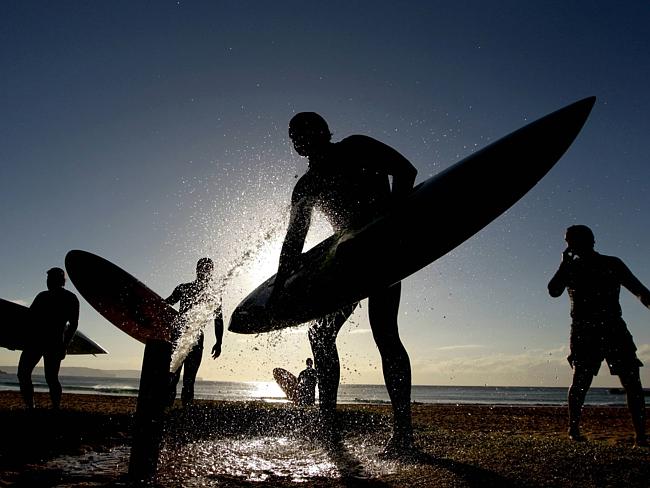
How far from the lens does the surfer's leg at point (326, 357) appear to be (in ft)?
14.4

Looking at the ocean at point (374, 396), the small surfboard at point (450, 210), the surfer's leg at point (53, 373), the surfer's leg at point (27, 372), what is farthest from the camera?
the ocean at point (374, 396)

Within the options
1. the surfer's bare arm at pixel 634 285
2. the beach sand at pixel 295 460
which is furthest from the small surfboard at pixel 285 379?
the surfer's bare arm at pixel 634 285

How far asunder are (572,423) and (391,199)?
2888mm

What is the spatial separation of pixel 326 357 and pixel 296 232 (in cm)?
154

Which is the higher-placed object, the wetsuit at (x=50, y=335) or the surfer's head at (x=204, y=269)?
the surfer's head at (x=204, y=269)

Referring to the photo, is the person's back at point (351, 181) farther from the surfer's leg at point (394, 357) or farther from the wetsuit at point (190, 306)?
the wetsuit at point (190, 306)

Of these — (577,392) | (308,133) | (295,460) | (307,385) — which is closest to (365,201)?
(308,133)

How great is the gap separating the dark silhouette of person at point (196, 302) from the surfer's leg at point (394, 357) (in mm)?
3846

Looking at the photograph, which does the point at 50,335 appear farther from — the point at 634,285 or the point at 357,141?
the point at 634,285

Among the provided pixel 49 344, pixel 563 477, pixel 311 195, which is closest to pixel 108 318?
pixel 49 344

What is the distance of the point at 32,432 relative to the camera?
398 cm

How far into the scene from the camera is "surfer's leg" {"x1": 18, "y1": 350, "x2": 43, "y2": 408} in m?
5.99

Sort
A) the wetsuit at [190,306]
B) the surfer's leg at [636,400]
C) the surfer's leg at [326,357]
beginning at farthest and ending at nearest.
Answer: the wetsuit at [190,306] < the surfer's leg at [326,357] < the surfer's leg at [636,400]

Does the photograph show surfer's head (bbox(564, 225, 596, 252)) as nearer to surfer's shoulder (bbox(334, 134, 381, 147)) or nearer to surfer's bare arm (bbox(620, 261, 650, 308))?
surfer's bare arm (bbox(620, 261, 650, 308))
